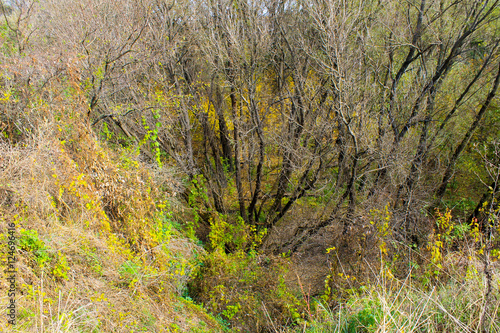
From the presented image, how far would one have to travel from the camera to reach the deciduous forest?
3266 mm

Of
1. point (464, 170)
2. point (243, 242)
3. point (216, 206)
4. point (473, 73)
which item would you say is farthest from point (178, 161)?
point (464, 170)

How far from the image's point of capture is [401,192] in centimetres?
647

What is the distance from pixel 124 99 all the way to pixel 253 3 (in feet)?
13.7

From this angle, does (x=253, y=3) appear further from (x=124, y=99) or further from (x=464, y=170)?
(x=464, y=170)

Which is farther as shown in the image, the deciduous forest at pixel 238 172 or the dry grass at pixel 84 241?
the deciduous forest at pixel 238 172

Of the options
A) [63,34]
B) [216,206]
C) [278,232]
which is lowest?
[278,232]

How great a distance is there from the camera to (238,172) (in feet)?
27.8

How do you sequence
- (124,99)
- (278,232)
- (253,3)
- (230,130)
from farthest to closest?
1. (230,130)
2. (278,232)
3. (124,99)
4. (253,3)

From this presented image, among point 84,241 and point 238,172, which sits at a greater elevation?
point 84,241

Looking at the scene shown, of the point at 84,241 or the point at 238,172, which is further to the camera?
the point at 238,172

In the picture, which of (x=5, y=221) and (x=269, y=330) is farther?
(x=269, y=330)

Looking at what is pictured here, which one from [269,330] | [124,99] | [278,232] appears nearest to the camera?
[269,330]

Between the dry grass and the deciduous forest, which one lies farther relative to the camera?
the deciduous forest

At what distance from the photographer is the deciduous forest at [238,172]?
10.7 feet
